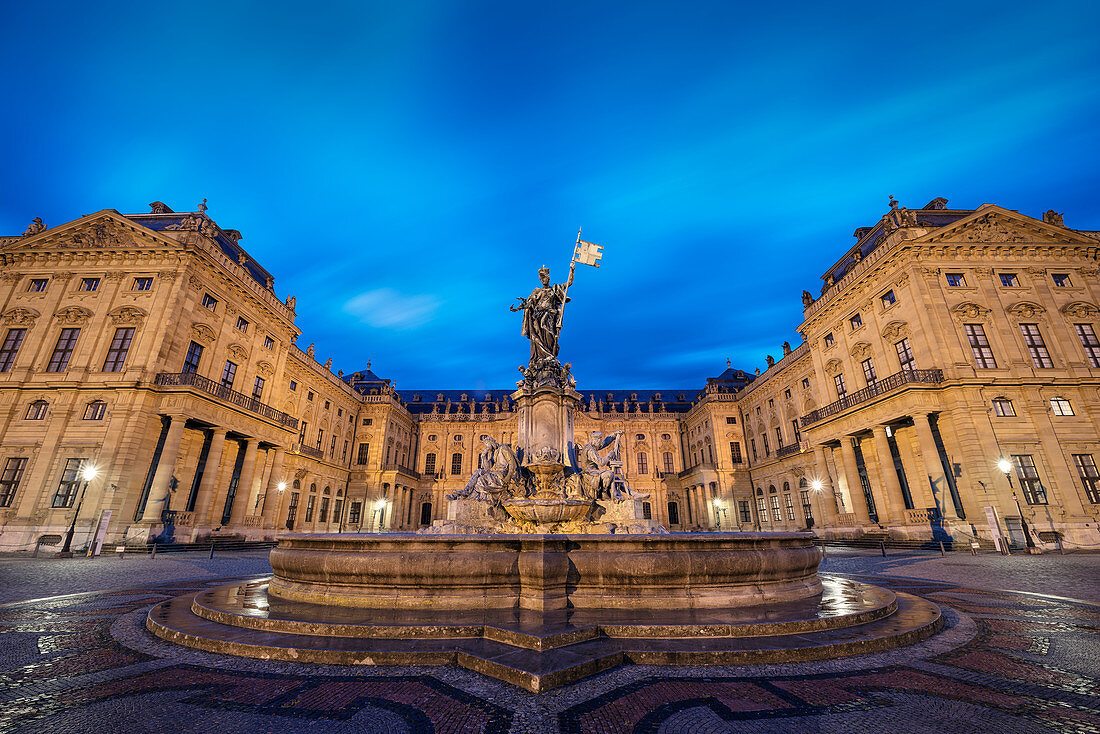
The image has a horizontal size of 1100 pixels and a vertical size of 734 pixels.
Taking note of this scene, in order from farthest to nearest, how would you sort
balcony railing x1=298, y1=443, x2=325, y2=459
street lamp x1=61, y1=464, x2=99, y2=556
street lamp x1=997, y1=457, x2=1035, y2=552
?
balcony railing x1=298, y1=443, x2=325, y2=459
street lamp x1=61, y1=464, x2=99, y2=556
street lamp x1=997, y1=457, x2=1035, y2=552

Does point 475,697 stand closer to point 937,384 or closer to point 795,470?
point 937,384

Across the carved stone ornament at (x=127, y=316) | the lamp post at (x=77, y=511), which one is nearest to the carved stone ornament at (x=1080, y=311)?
the lamp post at (x=77, y=511)

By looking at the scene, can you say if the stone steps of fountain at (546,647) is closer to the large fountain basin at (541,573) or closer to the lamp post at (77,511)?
the large fountain basin at (541,573)

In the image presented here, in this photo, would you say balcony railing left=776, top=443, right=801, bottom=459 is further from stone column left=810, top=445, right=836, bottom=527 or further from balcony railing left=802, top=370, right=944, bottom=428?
balcony railing left=802, top=370, right=944, bottom=428

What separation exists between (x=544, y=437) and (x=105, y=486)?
22663 mm

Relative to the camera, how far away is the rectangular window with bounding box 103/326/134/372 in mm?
22500

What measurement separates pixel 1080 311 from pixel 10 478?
56.3m

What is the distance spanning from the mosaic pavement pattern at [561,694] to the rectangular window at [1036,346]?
26.9 m

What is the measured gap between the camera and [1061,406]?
70.3 feet

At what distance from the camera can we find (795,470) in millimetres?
34000

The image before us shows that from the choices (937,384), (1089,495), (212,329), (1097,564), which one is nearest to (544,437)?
(1097,564)

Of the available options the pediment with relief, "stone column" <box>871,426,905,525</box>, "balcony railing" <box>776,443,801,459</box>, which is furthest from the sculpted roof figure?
"balcony railing" <box>776,443,801,459</box>

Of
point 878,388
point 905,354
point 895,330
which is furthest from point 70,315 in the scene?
point 905,354

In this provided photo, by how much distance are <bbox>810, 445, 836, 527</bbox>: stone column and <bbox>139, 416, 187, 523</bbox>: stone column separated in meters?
38.6
